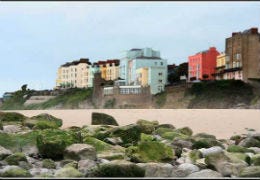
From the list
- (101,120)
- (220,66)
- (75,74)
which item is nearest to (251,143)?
(101,120)

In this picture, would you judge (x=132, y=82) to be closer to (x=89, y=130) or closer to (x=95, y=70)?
(x=95, y=70)

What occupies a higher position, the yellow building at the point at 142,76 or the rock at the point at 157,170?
the yellow building at the point at 142,76

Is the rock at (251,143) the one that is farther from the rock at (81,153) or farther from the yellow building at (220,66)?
the yellow building at (220,66)

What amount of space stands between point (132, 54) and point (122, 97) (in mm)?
17941

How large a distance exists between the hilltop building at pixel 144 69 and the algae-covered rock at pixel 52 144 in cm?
7661

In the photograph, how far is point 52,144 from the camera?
32.0 feet

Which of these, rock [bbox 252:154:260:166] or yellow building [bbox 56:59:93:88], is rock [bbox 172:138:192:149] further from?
yellow building [bbox 56:59:93:88]

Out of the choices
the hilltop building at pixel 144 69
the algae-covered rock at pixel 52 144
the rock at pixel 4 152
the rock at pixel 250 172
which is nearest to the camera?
the rock at pixel 250 172

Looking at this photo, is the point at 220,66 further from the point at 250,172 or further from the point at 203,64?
the point at 250,172

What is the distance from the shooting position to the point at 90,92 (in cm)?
9312

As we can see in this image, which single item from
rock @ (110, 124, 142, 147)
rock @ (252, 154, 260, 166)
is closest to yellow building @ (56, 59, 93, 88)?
rock @ (110, 124, 142, 147)

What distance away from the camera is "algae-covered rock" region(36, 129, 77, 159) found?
9.70 metres

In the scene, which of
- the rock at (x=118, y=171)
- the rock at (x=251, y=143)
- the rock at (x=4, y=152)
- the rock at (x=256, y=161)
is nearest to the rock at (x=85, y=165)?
the rock at (x=118, y=171)

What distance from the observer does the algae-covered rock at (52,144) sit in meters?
9.70
